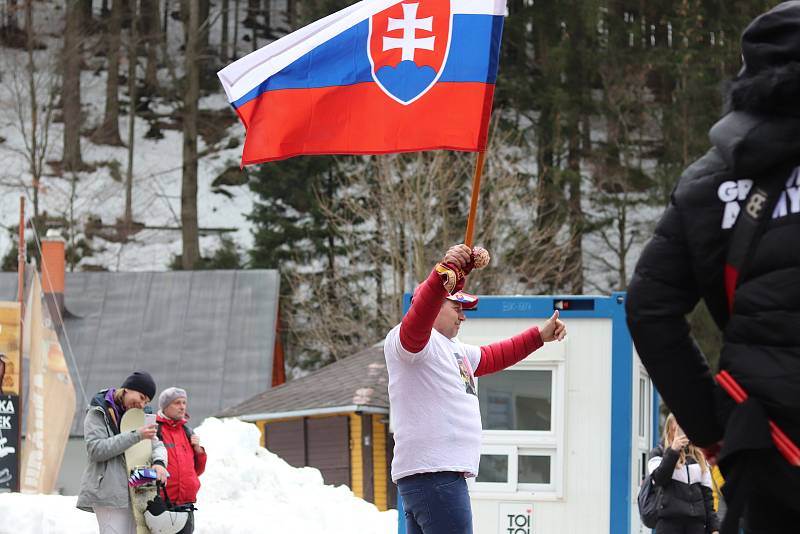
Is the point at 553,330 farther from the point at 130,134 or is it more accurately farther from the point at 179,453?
the point at 130,134

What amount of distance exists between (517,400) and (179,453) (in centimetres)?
278

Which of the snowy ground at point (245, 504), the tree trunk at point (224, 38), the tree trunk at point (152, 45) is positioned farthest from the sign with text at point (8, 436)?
the tree trunk at point (224, 38)

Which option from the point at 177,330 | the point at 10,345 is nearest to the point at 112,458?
the point at 10,345

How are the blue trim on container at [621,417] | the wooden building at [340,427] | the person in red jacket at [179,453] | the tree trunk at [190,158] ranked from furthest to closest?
1. the tree trunk at [190,158]
2. the wooden building at [340,427]
3. the blue trim on container at [621,417]
4. the person in red jacket at [179,453]

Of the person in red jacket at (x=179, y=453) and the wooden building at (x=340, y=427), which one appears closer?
the person in red jacket at (x=179, y=453)

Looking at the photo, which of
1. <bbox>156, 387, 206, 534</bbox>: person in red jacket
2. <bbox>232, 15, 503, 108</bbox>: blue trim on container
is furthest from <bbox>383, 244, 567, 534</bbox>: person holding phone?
<bbox>156, 387, 206, 534</bbox>: person in red jacket

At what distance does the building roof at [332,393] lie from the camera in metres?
24.9

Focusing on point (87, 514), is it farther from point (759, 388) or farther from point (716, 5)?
point (716, 5)

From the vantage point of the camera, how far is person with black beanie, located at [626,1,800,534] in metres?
3.34

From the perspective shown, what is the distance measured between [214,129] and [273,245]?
42.3 ft

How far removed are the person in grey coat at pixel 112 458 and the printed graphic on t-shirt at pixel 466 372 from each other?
3438 millimetres

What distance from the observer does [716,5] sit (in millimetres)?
39750

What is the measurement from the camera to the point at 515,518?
1105 centimetres

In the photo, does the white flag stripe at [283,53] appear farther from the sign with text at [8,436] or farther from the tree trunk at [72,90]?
the tree trunk at [72,90]
